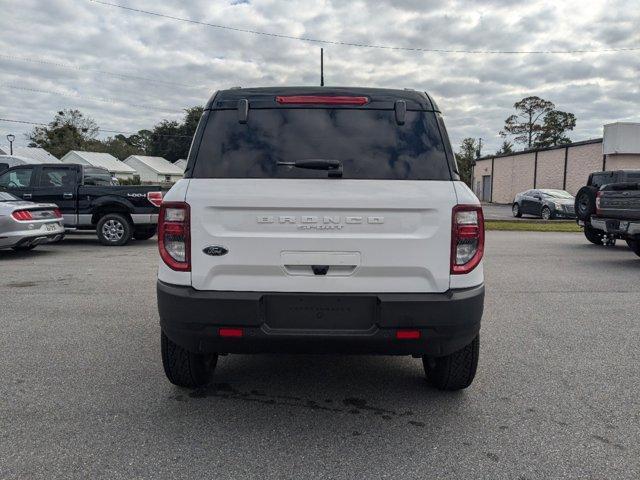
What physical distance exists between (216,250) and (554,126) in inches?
2953

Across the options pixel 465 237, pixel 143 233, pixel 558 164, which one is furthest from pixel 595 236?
pixel 558 164

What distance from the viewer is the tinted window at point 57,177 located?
40.2 ft

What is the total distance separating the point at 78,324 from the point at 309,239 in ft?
11.9

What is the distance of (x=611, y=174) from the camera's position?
1324cm

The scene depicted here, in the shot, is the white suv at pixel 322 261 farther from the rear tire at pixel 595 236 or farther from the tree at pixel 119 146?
the tree at pixel 119 146

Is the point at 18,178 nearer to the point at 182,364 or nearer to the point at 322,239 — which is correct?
the point at 182,364

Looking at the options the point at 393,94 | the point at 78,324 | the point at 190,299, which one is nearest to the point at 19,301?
the point at 78,324

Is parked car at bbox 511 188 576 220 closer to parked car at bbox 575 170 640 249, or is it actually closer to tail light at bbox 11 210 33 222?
parked car at bbox 575 170 640 249

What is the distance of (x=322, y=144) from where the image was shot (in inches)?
126

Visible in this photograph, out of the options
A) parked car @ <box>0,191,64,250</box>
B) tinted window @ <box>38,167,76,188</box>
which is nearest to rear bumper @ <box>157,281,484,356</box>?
parked car @ <box>0,191,64,250</box>

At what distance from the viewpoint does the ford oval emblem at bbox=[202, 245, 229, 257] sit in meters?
3.02

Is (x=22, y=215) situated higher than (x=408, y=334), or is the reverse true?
(x=22, y=215)

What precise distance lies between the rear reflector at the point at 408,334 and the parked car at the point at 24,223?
9244 millimetres

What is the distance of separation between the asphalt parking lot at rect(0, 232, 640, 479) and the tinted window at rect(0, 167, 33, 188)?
7.35 metres
